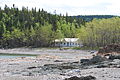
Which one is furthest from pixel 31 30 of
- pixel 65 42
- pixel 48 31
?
pixel 65 42

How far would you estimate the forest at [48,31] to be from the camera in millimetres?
131500

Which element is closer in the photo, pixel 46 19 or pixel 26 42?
pixel 26 42

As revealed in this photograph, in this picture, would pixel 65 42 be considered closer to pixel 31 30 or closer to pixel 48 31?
pixel 48 31

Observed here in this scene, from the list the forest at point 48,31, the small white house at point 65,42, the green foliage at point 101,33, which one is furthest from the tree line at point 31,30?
the green foliage at point 101,33

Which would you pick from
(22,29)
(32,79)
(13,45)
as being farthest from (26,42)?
(32,79)

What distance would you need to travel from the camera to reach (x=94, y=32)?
134750mm

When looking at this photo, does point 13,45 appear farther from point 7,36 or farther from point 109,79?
point 109,79

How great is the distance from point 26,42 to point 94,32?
4437cm

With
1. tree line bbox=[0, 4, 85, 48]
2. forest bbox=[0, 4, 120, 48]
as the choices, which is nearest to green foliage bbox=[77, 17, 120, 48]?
forest bbox=[0, 4, 120, 48]

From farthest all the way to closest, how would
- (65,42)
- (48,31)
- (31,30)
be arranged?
(31,30) < (65,42) < (48,31)

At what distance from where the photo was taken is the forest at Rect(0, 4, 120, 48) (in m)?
132

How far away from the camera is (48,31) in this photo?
16112 centimetres

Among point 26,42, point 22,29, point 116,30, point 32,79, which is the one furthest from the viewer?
point 22,29

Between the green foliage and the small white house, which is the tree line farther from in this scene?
the green foliage
